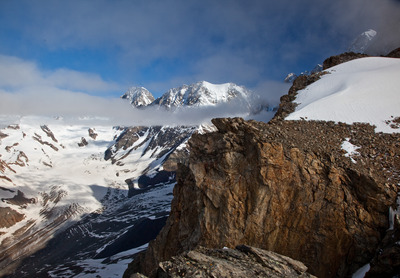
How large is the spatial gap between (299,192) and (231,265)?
12.1m

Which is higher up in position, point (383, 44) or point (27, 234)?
point (383, 44)

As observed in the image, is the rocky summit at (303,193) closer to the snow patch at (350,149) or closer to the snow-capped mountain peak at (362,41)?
the snow patch at (350,149)

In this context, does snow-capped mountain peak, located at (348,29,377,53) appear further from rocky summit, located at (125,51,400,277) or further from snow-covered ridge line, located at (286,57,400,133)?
rocky summit, located at (125,51,400,277)

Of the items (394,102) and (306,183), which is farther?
(394,102)

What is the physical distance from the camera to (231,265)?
1205 centimetres

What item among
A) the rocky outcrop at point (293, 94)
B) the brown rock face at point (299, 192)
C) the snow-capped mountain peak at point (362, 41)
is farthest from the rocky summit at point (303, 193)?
the snow-capped mountain peak at point (362, 41)

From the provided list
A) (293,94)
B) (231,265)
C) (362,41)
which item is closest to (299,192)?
(231,265)

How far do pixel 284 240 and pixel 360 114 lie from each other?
60.4ft

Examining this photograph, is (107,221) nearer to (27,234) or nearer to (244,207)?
(27,234)

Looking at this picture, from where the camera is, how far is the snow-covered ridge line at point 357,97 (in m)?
28.8

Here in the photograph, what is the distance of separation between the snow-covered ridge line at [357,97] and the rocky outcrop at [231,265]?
20.2m

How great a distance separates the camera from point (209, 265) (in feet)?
38.7

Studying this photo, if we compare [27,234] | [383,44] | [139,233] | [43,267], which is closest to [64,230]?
[27,234]

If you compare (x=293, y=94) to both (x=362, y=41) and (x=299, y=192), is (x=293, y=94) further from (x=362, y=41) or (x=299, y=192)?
(x=362, y=41)
